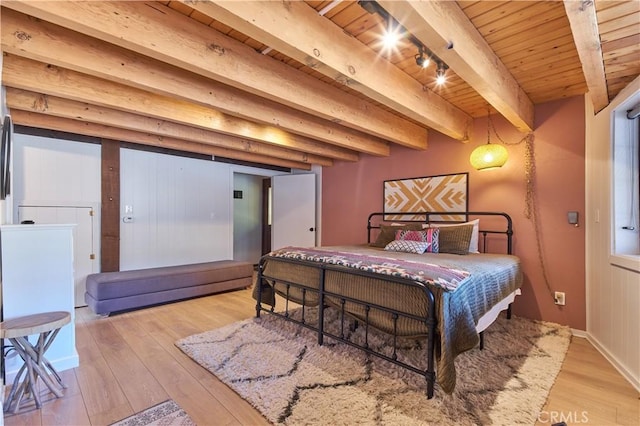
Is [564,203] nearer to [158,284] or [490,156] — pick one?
[490,156]

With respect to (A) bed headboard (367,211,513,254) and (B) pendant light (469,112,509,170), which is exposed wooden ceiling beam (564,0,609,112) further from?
(A) bed headboard (367,211,513,254)

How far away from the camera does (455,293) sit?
1765 mm

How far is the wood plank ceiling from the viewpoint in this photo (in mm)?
1520

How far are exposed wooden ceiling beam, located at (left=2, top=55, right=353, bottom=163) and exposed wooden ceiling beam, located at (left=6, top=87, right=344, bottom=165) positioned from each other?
539 mm

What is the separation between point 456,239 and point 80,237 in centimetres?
461

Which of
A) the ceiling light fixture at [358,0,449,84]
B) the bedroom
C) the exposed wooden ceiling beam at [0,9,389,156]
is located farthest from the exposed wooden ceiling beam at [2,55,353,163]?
the ceiling light fixture at [358,0,449,84]

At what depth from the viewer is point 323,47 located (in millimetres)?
1810

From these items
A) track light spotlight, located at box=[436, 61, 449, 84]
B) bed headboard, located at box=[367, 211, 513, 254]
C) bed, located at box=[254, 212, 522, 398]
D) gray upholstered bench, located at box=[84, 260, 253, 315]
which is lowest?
gray upholstered bench, located at box=[84, 260, 253, 315]

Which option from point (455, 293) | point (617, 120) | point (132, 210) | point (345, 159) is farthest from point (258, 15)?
point (132, 210)

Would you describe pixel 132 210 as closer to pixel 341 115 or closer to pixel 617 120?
pixel 341 115

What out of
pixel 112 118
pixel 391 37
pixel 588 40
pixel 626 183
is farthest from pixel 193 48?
pixel 626 183

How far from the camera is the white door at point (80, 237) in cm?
362

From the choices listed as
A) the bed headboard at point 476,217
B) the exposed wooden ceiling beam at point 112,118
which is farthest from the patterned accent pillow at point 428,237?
the exposed wooden ceiling beam at point 112,118

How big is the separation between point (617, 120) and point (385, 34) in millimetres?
1984
